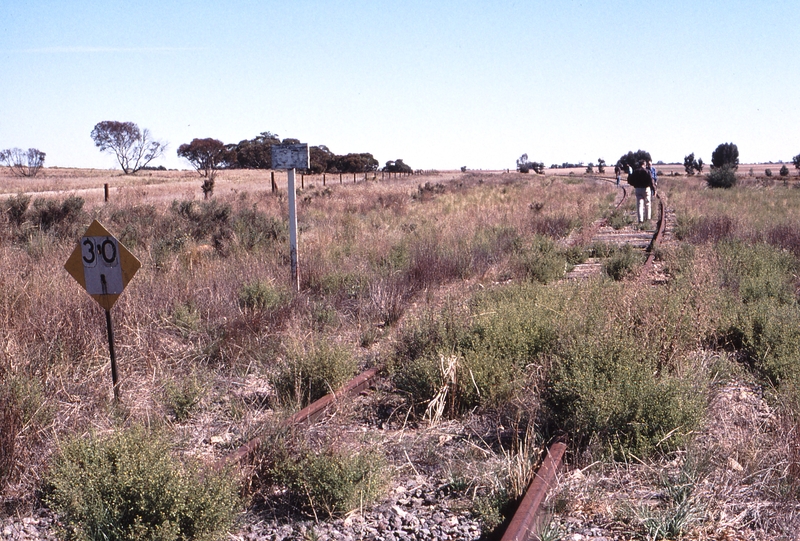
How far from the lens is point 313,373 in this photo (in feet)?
20.9

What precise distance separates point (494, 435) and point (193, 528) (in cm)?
251

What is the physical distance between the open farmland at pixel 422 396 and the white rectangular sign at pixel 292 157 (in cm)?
168

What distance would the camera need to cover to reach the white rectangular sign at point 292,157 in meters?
10.3

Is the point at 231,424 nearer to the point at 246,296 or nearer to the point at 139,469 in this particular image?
the point at 139,469

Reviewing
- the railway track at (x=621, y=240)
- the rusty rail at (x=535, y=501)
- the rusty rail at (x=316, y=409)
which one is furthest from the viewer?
the railway track at (x=621, y=240)

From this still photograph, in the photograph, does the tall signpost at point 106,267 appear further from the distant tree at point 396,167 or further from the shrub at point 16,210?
the distant tree at point 396,167

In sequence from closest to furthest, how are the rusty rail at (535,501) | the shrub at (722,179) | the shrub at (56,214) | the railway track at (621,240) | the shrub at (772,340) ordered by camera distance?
the rusty rail at (535,501) < the shrub at (772,340) < the railway track at (621,240) < the shrub at (56,214) < the shrub at (722,179)

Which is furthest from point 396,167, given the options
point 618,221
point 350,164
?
point 618,221

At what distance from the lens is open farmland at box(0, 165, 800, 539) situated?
428 centimetres

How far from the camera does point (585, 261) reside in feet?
49.3

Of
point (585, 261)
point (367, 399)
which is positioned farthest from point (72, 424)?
point (585, 261)

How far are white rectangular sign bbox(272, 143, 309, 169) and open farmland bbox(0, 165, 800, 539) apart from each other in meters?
1.68

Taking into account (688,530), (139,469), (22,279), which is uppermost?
(22,279)

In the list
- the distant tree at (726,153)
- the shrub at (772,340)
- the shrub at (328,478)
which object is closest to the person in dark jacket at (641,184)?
the shrub at (772,340)
